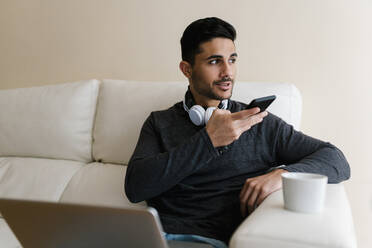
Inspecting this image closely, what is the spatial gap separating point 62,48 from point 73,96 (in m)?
0.57

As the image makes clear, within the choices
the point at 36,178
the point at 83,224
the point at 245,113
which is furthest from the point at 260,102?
the point at 36,178

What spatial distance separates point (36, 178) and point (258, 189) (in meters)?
1.09

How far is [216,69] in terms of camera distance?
1.54 meters

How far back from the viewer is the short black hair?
1.55 metres

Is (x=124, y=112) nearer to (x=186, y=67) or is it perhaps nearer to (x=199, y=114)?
(x=186, y=67)

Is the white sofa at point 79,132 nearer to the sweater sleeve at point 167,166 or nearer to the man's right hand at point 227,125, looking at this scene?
the sweater sleeve at point 167,166

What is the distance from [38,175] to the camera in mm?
1930

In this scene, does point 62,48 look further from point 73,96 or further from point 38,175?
point 38,175

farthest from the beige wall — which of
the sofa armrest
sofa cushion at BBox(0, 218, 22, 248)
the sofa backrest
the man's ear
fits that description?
sofa cushion at BBox(0, 218, 22, 248)

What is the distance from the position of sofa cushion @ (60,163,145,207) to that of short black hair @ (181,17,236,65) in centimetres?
56

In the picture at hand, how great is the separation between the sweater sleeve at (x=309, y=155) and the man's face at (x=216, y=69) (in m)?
0.23

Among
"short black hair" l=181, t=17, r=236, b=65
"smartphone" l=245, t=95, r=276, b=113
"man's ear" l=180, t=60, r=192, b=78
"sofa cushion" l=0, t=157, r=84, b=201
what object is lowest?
"sofa cushion" l=0, t=157, r=84, b=201

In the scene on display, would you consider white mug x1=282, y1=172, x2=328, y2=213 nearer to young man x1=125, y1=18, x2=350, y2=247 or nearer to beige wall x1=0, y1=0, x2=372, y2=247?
young man x1=125, y1=18, x2=350, y2=247

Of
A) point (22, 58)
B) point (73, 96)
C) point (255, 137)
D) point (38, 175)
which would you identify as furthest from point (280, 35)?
point (22, 58)
